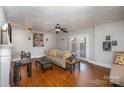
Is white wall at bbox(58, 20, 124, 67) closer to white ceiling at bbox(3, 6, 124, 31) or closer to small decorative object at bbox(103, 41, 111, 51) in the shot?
small decorative object at bbox(103, 41, 111, 51)

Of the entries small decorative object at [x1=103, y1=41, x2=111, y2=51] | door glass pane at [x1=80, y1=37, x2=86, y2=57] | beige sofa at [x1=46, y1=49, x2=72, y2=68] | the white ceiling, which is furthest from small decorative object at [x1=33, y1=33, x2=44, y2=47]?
small decorative object at [x1=103, y1=41, x2=111, y2=51]

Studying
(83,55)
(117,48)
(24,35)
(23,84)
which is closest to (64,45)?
(83,55)

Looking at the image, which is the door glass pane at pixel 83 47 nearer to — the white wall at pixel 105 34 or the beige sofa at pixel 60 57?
the white wall at pixel 105 34

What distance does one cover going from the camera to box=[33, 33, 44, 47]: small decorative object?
18.0ft

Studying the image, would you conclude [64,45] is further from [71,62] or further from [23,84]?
[23,84]

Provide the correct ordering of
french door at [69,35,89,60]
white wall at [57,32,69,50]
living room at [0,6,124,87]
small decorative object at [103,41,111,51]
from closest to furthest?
1. living room at [0,6,124,87]
2. small decorative object at [103,41,111,51]
3. french door at [69,35,89,60]
4. white wall at [57,32,69,50]

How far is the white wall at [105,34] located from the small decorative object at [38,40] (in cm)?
357

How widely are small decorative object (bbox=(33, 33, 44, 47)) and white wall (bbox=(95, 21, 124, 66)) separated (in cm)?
357

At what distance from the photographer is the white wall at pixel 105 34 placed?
3.51 metres

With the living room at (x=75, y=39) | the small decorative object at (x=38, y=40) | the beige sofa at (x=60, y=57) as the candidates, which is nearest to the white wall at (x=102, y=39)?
the living room at (x=75, y=39)

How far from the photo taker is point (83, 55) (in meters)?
5.10

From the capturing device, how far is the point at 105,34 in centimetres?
402

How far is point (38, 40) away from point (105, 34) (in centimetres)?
404
